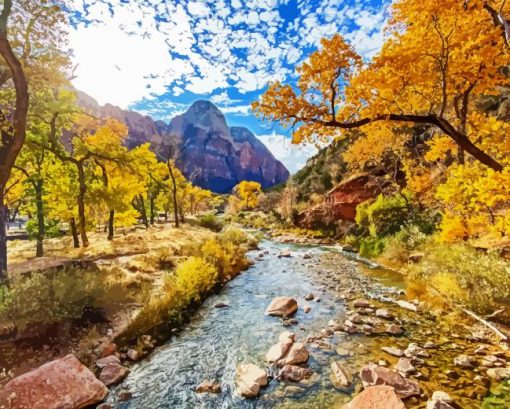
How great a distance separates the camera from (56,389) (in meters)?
5.62

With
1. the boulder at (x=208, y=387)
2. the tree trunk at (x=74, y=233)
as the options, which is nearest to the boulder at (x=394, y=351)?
the boulder at (x=208, y=387)

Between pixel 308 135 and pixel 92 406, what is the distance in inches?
308

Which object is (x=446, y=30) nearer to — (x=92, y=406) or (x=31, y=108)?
(x=92, y=406)

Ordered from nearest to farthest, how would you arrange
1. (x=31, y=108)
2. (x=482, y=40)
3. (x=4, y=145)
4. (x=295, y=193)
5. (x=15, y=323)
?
(x=482, y=40) < (x=15, y=323) < (x=4, y=145) < (x=31, y=108) < (x=295, y=193)

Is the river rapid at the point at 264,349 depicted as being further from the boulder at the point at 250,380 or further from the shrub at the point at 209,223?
the shrub at the point at 209,223

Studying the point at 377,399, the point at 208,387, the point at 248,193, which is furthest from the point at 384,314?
the point at 248,193

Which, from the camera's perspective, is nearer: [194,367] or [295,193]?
[194,367]

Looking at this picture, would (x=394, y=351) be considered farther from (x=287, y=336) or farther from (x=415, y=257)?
(x=415, y=257)

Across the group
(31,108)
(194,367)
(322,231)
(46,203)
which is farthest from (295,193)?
(194,367)

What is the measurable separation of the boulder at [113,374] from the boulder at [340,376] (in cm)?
484

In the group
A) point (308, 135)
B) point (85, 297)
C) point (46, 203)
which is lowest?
point (85, 297)

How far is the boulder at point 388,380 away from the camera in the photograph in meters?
5.65

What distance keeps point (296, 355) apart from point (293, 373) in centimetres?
62

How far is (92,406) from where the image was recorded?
5758 mm
